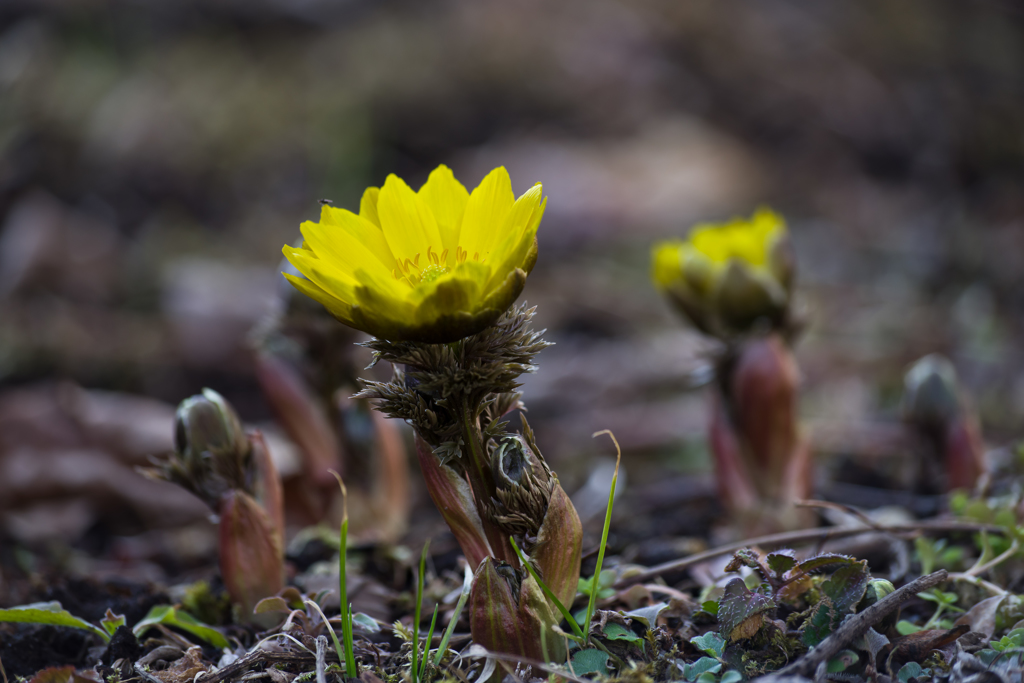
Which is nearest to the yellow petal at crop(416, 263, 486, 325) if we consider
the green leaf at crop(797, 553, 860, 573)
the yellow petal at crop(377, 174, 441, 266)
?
the yellow petal at crop(377, 174, 441, 266)

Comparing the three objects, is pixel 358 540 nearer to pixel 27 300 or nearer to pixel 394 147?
pixel 27 300

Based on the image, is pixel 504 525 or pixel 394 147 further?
pixel 394 147

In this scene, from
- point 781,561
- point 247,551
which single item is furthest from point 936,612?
point 247,551

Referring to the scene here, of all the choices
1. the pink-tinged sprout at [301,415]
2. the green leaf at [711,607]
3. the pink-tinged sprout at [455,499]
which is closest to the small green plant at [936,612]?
the green leaf at [711,607]

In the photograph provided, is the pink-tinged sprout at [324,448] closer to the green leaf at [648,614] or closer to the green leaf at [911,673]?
the green leaf at [648,614]

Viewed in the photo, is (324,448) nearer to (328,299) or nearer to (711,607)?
(328,299)

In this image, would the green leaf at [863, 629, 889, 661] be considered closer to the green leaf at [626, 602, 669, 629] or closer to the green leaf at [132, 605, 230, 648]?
the green leaf at [626, 602, 669, 629]

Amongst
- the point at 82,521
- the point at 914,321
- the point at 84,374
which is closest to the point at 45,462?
the point at 82,521
